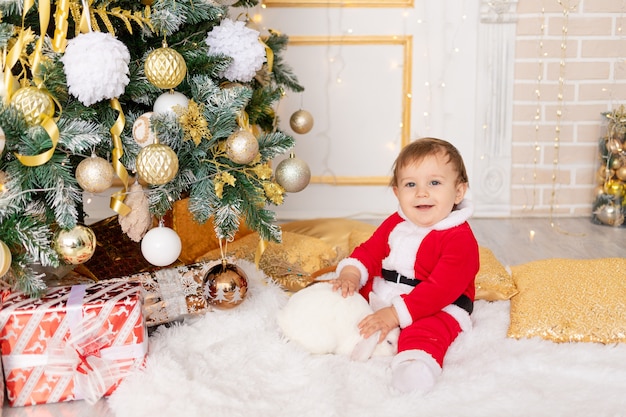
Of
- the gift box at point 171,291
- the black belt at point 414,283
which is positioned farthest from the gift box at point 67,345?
the black belt at point 414,283

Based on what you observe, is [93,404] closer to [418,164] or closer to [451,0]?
[418,164]

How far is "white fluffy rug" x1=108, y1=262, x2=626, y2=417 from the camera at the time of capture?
3.61 ft

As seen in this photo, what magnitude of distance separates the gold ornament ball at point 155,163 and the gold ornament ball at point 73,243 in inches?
6.4

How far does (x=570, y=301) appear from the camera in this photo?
4.81 ft

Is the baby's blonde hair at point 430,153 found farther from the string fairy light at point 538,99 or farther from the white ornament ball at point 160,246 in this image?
the string fairy light at point 538,99

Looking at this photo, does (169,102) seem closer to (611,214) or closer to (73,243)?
(73,243)

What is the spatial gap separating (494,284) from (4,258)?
1.10 metres

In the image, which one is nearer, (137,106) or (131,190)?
(131,190)

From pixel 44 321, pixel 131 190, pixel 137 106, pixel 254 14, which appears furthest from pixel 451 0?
pixel 44 321

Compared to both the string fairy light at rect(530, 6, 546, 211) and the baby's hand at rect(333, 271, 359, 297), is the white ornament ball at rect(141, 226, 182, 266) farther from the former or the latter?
the string fairy light at rect(530, 6, 546, 211)

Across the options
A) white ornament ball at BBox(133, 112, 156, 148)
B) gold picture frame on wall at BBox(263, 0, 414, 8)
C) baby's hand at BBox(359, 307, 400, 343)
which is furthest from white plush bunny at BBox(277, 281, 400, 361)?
gold picture frame on wall at BBox(263, 0, 414, 8)

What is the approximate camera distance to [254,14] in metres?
2.54

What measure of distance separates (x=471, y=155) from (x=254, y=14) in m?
1.06

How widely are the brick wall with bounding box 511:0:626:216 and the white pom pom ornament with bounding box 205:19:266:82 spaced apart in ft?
4.79
